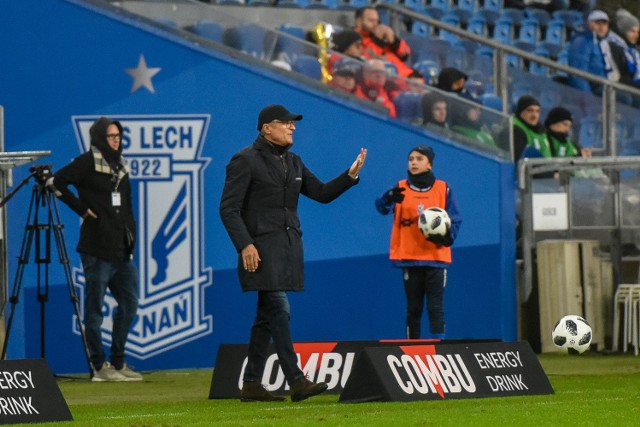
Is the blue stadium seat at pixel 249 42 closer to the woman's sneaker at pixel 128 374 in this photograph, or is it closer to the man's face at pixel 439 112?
the man's face at pixel 439 112

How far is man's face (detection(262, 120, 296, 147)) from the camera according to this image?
9742mm

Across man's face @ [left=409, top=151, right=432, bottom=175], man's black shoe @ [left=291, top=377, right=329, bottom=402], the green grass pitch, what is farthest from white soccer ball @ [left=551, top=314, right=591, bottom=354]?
man's black shoe @ [left=291, top=377, right=329, bottom=402]

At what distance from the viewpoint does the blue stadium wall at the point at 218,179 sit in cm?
1416

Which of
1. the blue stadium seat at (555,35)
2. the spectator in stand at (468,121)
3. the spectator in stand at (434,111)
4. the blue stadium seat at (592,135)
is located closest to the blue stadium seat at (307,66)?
the spectator in stand at (434,111)

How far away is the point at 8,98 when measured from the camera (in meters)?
14.2

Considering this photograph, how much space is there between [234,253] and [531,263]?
3209 mm

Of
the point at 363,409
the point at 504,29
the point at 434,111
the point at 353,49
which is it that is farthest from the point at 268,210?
the point at 504,29

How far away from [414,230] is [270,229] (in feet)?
10.9

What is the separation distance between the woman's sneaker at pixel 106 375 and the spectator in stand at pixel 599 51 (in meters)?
9.75

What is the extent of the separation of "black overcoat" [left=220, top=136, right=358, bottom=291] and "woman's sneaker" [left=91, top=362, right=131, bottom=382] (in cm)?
339

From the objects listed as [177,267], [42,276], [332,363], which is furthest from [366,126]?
[332,363]

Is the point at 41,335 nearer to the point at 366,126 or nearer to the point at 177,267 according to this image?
the point at 177,267

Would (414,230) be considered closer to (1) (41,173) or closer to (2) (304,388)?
(1) (41,173)

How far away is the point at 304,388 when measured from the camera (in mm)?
9328
